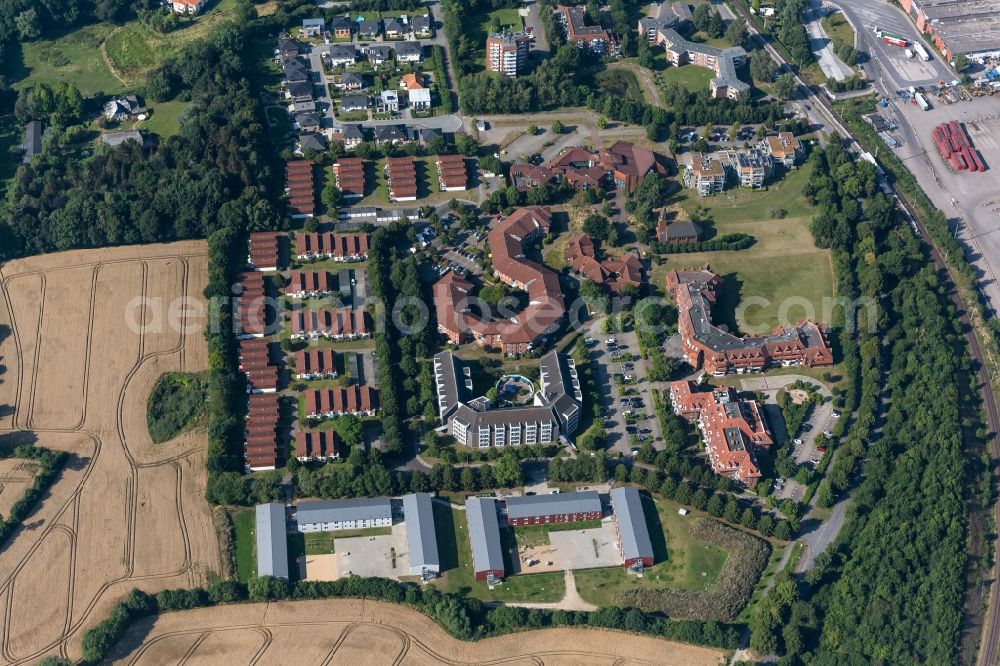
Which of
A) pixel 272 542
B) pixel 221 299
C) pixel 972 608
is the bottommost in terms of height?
pixel 972 608

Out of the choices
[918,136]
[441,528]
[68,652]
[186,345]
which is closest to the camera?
[68,652]

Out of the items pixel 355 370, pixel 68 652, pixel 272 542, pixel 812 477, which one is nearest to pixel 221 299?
pixel 355 370

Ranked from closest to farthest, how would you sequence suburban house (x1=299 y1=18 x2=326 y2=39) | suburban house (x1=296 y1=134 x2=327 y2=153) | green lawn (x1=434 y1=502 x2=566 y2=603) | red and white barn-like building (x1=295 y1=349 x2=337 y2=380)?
green lawn (x1=434 y1=502 x2=566 y2=603), red and white barn-like building (x1=295 y1=349 x2=337 y2=380), suburban house (x1=296 y1=134 x2=327 y2=153), suburban house (x1=299 y1=18 x2=326 y2=39)

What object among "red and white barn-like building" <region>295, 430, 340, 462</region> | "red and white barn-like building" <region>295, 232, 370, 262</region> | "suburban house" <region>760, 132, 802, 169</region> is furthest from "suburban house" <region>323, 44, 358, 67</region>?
"red and white barn-like building" <region>295, 430, 340, 462</region>

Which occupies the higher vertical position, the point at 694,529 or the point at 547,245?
the point at 547,245

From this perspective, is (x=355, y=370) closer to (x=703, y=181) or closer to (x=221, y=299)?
(x=221, y=299)

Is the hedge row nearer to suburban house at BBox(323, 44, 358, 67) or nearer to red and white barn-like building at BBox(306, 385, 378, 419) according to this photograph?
red and white barn-like building at BBox(306, 385, 378, 419)

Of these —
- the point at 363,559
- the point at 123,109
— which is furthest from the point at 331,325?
the point at 123,109
